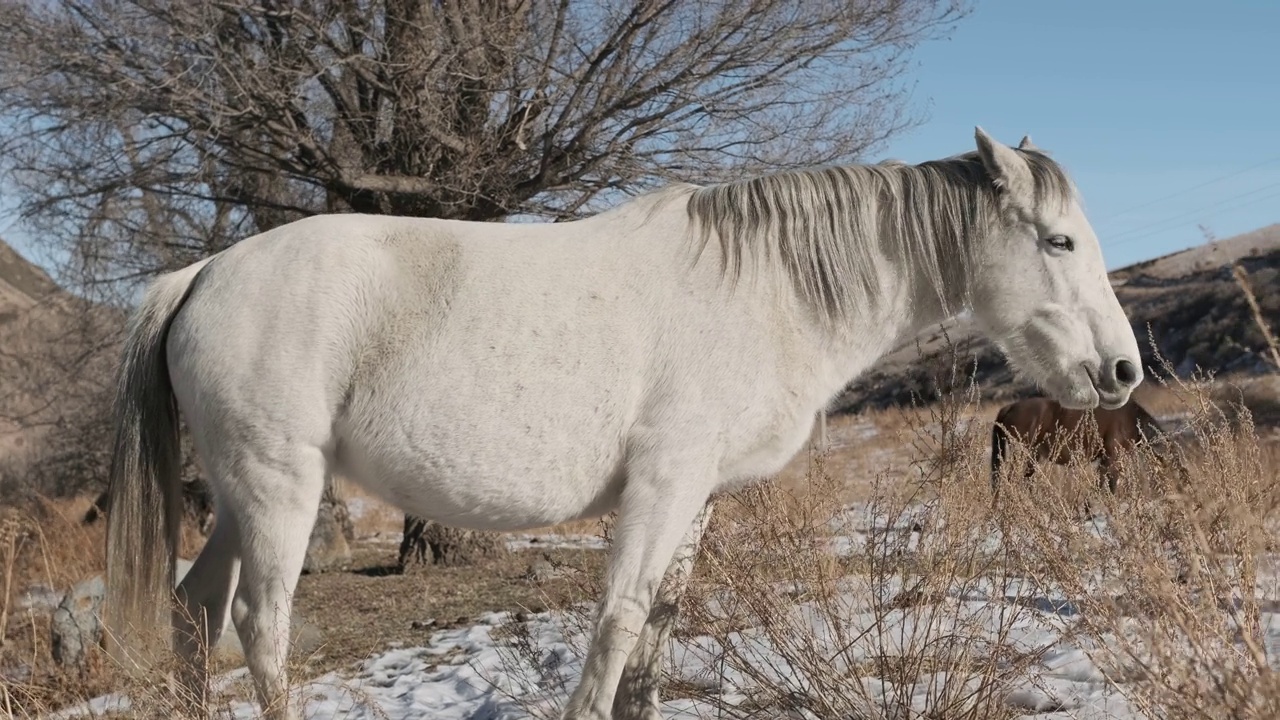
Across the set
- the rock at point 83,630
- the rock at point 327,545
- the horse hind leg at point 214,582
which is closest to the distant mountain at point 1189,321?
the rock at point 327,545

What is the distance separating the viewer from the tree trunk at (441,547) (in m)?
8.25

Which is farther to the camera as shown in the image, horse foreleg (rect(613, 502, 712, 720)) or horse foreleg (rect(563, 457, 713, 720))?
horse foreleg (rect(613, 502, 712, 720))

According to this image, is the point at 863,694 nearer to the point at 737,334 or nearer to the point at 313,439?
the point at 737,334

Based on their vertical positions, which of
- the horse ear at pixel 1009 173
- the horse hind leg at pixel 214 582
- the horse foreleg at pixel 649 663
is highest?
the horse ear at pixel 1009 173

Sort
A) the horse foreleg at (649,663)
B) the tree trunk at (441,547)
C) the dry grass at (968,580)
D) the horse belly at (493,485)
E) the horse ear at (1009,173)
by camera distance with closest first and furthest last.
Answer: the dry grass at (968,580), the horse belly at (493,485), the horse foreleg at (649,663), the horse ear at (1009,173), the tree trunk at (441,547)

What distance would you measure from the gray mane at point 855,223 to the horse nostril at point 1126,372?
1.83 ft

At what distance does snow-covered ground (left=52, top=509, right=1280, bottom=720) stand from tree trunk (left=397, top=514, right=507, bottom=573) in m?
2.43

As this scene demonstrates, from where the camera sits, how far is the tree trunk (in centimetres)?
825

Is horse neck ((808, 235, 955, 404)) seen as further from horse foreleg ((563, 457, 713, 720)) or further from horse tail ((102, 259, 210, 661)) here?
horse tail ((102, 259, 210, 661))

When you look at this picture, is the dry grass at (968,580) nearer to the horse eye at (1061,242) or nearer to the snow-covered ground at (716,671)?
the snow-covered ground at (716,671)

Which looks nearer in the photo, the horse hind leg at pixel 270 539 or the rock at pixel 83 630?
the horse hind leg at pixel 270 539

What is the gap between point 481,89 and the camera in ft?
22.1

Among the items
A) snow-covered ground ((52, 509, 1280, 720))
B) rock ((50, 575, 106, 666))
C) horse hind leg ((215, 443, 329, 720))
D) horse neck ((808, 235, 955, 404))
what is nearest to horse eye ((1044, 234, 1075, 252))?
horse neck ((808, 235, 955, 404))

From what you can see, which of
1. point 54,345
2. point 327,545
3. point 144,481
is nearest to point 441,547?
point 327,545
